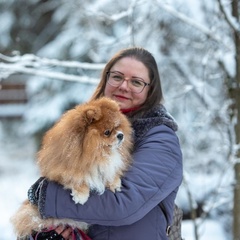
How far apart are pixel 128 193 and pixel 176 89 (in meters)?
4.74

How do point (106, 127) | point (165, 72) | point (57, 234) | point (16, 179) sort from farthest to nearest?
point (16, 179)
point (165, 72)
point (106, 127)
point (57, 234)

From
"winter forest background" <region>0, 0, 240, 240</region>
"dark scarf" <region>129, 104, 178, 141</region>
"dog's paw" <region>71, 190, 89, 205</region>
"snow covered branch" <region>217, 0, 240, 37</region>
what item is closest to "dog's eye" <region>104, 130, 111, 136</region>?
"dark scarf" <region>129, 104, 178, 141</region>

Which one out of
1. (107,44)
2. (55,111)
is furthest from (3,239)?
(107,44)

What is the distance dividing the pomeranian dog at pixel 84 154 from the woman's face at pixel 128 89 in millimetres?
150

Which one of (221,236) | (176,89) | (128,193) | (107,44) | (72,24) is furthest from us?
(72,24)

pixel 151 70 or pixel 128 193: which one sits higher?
pixel 151 70

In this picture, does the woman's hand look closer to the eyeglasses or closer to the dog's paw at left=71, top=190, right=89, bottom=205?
the dog's paw at left=71, top=190, right=89, bottom=205

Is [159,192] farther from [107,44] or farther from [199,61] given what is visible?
[199,61]

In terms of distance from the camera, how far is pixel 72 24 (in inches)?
372

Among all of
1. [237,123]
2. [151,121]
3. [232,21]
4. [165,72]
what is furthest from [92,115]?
[165,72]

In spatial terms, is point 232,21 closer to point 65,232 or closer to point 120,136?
point 120,136

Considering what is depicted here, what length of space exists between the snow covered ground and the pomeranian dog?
240 inches

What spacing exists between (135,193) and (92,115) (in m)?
0.45

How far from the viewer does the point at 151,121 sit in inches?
92.1
